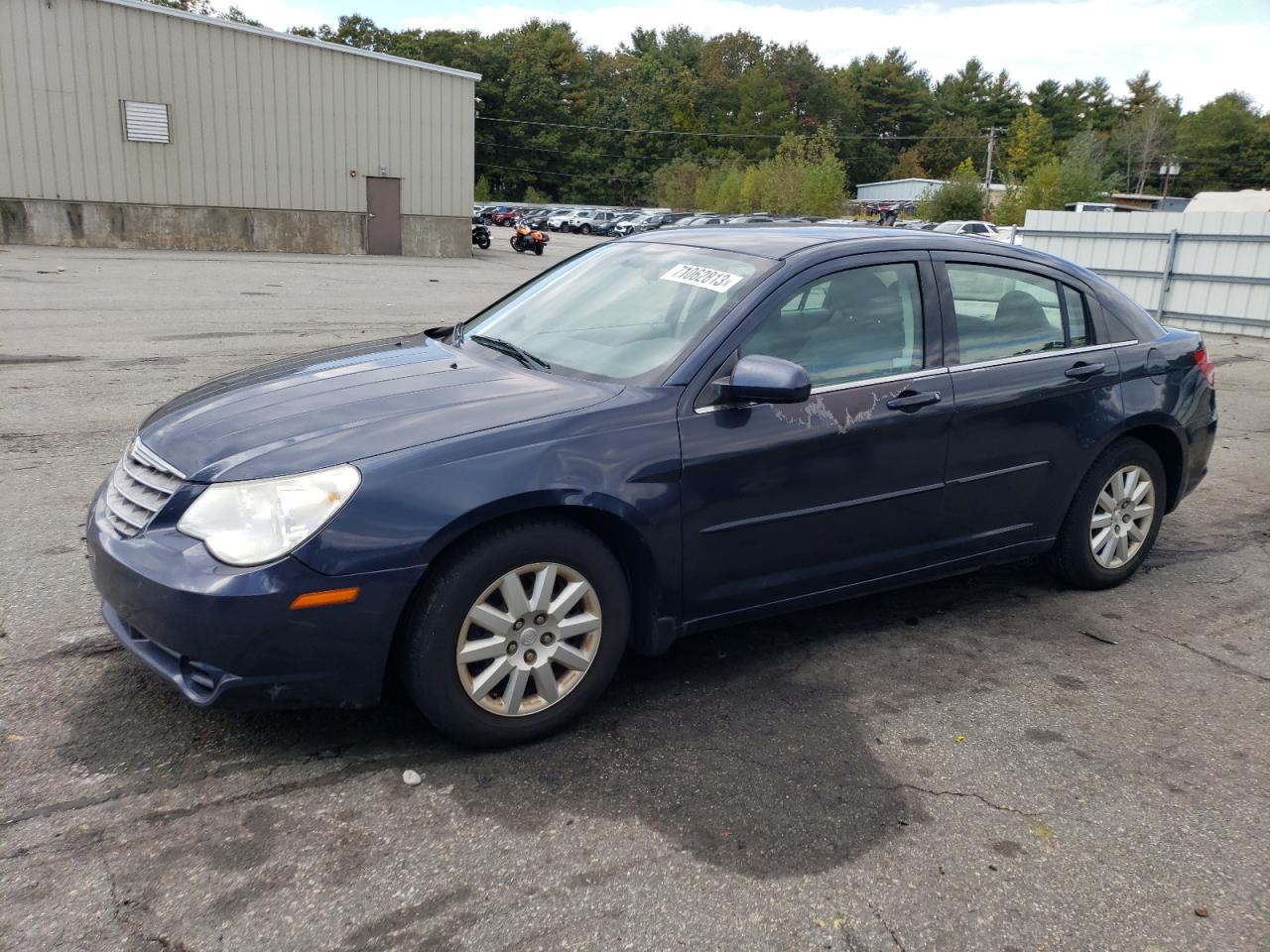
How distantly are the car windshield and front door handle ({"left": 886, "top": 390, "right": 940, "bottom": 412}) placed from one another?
27.6 inches

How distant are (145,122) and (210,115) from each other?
1.67 meters

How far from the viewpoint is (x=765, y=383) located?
347 cm

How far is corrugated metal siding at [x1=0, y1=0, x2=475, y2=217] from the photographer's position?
1056 inches

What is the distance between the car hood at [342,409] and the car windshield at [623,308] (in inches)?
8.0

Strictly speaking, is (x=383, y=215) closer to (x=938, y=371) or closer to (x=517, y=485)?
(x=938, y=371)

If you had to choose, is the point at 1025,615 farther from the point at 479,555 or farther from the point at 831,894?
the point at 479,555

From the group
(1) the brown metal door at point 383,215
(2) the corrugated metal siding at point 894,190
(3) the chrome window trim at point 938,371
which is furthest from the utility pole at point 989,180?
(3) the chrome window trim at point 938,371

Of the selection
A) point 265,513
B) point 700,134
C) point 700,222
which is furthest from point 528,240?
point 700,134

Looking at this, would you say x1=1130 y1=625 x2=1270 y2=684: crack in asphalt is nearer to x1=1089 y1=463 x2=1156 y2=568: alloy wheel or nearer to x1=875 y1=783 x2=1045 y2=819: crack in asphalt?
x1=1089 y1=463 x2=1156 y2=568: alloy wheel

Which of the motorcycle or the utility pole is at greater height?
the utility pole

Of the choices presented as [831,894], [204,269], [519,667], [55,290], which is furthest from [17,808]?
[204,269]

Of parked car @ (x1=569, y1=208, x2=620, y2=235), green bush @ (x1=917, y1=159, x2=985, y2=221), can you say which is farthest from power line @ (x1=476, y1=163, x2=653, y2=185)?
green bush @ (x1=917, y1=159, x2=985, y2=221)

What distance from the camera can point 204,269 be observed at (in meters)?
22.2

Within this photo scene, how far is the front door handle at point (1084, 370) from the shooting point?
455 centimetres
